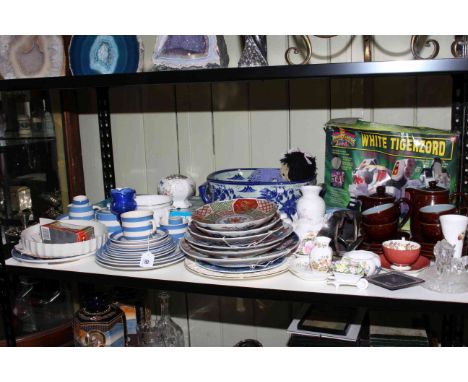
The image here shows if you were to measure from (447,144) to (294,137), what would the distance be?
0.49 m

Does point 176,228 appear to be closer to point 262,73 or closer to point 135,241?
point 135,241

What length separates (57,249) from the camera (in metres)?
1.30

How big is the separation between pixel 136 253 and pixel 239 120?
0.59 m

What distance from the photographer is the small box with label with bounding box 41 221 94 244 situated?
1300 mm

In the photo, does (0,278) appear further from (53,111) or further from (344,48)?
(344,48)

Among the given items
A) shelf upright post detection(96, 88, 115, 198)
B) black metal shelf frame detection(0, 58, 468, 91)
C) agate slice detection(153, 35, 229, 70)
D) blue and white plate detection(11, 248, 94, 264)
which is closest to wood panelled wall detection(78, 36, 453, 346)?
shelf upright post detection(96, 88, 115, 198)

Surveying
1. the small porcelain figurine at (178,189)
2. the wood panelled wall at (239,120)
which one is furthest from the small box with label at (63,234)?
the wood panelled wall at (239,120)

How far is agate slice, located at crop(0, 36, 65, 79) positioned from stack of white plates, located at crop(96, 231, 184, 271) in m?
0.55

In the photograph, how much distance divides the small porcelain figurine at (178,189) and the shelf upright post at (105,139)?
0.32 m

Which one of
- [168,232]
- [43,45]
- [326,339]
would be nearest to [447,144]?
[326,339]

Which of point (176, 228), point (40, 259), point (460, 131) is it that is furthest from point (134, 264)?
point (460, 131)

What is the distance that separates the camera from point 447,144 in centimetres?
120

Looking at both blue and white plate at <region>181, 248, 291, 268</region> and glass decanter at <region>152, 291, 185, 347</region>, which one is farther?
glass decanter at <region>152, 291, 185, 347</region>

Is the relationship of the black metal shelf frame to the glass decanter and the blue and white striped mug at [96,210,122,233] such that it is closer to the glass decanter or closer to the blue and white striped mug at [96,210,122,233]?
the blue and white striped mug at [96,210,122,233]
